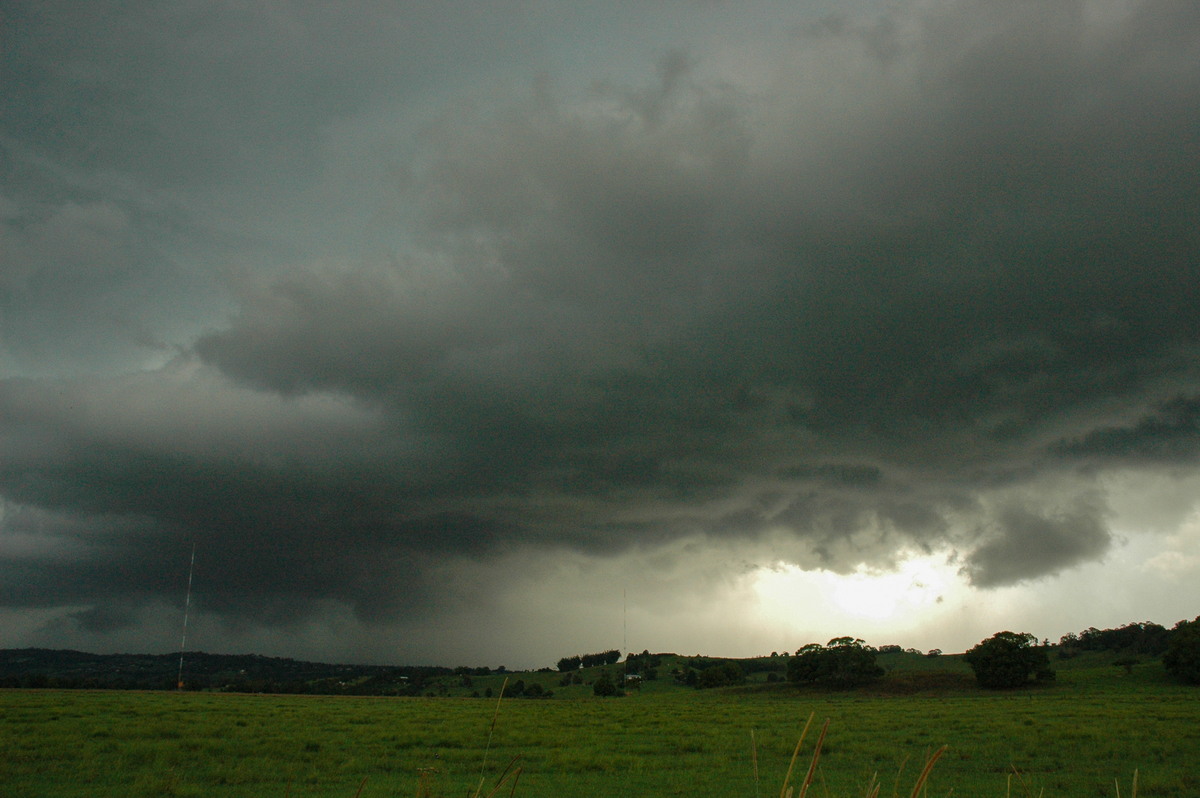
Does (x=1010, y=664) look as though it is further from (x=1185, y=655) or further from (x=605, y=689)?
(x=605, y=689)

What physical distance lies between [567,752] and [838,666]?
85273 millimetres

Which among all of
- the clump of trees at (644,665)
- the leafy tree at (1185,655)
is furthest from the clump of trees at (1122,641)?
the clump of trees at (644,665)

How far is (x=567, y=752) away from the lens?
29.2 metres

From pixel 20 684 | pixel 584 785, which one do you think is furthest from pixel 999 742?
pixel 20 684

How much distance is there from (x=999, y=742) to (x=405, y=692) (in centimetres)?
8578

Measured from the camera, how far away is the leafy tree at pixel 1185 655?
263 feet

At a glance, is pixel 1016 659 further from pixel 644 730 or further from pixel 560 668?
pixel 560 668

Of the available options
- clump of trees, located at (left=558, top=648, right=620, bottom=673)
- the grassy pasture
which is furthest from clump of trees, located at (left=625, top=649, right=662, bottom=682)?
the grassy pasture

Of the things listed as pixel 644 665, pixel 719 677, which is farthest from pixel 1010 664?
pixel 644 665

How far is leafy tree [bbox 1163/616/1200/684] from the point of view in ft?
263

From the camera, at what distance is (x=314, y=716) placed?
147ft

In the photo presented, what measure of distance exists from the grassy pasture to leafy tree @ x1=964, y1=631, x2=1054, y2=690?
45.6 metres

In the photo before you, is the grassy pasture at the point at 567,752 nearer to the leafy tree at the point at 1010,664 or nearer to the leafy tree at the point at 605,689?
the leafy tree at the point at 1010,664

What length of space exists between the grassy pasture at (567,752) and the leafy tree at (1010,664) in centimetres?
4556
